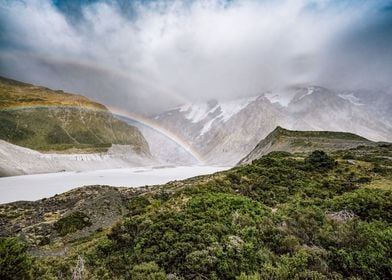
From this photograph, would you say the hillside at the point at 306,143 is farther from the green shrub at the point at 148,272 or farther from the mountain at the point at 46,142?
the mountain at the point at 46,142

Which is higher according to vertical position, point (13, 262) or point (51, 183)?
point (51, 183)

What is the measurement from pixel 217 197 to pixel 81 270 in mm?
9959

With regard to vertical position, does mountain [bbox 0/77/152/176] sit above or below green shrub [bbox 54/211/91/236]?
above

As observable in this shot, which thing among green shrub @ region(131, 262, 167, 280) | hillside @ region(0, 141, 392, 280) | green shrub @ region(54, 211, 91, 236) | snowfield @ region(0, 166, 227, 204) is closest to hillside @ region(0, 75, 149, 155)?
snowfield @ region(0, 166, 227, 204)

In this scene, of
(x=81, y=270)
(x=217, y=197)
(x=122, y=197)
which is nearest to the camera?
(x=81, y=270)

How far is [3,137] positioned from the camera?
14100 centimetres

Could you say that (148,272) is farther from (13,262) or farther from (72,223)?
(72,223)

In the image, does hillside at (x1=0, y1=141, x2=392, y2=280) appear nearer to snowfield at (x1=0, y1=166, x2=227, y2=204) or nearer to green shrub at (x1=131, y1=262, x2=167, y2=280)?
green shrub at (x1=131, y1=262, x2=167, y2=280)

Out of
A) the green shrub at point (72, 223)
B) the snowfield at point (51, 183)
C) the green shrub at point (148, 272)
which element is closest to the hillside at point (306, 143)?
the snowfield at point (51, 183)

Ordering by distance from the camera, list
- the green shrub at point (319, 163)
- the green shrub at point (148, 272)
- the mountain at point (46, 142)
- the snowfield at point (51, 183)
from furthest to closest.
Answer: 1. the mountain at point (46, 142)
2. the snowfield at point (51, 183)
3. the green shrub at point (319, 163)
4. the green shrub at point (148, 272)

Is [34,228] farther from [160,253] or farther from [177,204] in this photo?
[160,253]

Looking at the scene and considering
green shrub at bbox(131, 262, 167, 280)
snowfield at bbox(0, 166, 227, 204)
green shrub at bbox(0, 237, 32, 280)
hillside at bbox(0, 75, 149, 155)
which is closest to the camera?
green shrub at bbox(0, 237, 32, 280)

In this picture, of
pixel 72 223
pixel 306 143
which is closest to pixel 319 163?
pixel 72 223

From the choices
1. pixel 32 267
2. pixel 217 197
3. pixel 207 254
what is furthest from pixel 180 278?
pixel 217 197
